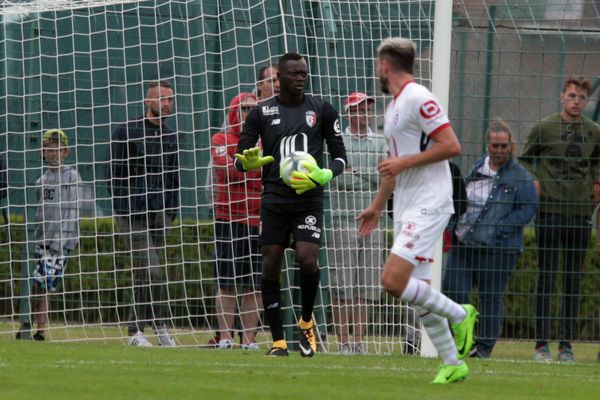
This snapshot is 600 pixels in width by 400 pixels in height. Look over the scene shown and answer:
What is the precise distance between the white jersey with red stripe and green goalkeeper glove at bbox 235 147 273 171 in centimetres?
213

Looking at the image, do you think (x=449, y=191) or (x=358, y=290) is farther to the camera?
(x=358, y=290)

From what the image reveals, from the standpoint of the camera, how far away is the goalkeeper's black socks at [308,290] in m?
10.9

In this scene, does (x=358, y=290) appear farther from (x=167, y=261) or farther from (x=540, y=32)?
(x=540, y=32)

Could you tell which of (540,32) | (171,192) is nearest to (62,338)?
(171,192)

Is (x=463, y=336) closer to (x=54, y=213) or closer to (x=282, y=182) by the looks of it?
(x=282, y=182)

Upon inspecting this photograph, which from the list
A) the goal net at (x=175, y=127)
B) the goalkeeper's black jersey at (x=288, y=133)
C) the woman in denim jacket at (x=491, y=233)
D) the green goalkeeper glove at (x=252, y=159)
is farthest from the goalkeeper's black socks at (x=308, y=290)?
the woman in denim jacket at (x=491, y=233)

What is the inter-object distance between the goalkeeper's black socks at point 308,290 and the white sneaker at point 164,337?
222 centimetres

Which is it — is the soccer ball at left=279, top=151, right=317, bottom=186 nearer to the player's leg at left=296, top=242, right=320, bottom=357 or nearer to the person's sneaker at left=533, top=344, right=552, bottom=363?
the player's leg at left=296, top=242, right=320, bottom=357

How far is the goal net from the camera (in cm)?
1299

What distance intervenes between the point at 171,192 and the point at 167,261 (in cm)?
69

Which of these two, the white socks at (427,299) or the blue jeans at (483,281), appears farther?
the blue jeans at (483,281)

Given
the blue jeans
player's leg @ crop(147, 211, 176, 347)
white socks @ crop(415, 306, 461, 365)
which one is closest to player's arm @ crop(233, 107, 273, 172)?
player's leg @ crop(147, 211, 176, 347)

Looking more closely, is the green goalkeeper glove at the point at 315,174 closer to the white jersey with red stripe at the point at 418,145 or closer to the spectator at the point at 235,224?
the white jersey with red stripe at the point at 418,145

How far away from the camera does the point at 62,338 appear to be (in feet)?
43.1
